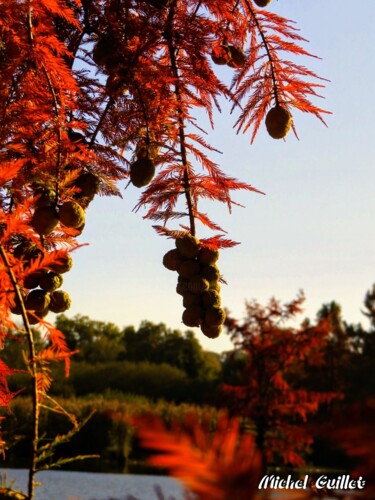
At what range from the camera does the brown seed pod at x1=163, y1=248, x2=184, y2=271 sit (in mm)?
1455

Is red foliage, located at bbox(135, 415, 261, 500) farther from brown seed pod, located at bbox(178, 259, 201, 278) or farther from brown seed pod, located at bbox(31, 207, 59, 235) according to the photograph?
brown seed pod, located at bbox(178, 259, 201, 278)

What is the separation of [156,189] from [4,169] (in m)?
0.88

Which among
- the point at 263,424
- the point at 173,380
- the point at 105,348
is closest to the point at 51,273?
the point at 263,424

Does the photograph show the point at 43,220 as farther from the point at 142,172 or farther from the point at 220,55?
the point at 220,55

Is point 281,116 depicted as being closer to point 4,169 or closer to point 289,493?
point 4,169

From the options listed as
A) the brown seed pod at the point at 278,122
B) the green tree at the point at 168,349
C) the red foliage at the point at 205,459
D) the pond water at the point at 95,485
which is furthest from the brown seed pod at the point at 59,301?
the green tree at the point at 168,349

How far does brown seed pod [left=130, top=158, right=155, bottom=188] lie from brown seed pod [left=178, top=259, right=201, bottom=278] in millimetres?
232

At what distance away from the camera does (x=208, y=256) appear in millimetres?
1455

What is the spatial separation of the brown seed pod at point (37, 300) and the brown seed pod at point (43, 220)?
0.12 meters

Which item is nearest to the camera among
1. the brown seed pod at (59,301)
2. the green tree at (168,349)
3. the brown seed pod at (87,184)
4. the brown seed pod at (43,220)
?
the brown seed pod at (43,220)

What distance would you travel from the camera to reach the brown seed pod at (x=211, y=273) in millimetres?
1428

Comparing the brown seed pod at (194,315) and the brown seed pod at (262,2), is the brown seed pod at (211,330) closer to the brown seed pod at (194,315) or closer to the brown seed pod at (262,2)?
the brown seed pod at (194,315)

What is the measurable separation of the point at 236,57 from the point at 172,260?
59 centimetres

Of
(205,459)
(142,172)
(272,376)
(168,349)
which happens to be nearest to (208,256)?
(142,172)
